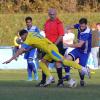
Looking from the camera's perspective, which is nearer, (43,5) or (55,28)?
(55,28)

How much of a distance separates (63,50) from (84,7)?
22.4 metres

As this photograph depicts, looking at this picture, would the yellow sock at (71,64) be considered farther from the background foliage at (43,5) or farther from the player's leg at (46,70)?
the background foliage at (43,5)

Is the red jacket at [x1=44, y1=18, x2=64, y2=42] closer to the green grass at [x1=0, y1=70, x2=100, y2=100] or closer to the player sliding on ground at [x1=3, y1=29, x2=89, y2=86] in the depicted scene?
the player sliding on ground at [x1=3, y1=29, x2=89, y2=86]

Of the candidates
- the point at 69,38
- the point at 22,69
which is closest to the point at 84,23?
the point at 69,38

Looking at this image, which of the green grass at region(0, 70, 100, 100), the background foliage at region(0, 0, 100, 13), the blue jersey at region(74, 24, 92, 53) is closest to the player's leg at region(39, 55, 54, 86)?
the green grass at region(0, 70, 100, 100)

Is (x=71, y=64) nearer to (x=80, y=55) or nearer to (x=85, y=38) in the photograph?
(x=80, y=55)

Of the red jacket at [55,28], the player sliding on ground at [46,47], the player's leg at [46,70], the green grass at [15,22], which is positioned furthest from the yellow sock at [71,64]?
the green grass at [15,22]

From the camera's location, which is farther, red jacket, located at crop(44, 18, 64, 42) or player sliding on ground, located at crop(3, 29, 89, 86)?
red jacket, located at crop(44, 18, 64, 42)

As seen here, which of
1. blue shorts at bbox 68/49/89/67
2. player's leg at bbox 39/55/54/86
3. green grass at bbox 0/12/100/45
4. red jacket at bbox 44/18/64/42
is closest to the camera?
player's leg at bbox 39/55/54/86

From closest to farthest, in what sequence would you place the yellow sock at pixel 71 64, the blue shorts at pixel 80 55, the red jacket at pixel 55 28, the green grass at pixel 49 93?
the green grass at pixel 49 93, the yellow sock at pixel 71 64, the blue shorts at pixel 80 55, the red jacket at pixel 55 28

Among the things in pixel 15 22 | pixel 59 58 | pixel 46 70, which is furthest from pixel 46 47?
pixel 15 22

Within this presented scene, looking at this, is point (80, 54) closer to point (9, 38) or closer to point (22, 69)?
point (22, 69)

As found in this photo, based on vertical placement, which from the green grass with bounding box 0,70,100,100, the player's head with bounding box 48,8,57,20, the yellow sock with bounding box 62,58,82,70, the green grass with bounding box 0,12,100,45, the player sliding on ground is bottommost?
the green grass with bounding box 0,12,100,45

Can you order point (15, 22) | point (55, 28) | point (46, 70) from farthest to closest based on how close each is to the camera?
point (15, 22), point (55, 28), point (46, 70)
